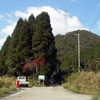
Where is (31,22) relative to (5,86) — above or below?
above

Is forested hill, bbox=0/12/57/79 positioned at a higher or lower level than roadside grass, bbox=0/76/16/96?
higher

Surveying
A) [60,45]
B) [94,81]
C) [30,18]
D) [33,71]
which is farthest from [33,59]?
[60,45]

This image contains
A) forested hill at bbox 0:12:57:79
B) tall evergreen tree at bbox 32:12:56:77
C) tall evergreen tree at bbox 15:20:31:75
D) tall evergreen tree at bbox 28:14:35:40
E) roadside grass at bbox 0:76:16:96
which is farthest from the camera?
tall evergreen tree at bbox 28:14:35:40

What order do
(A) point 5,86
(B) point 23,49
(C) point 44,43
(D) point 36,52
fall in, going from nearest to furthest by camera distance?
(A) point 5,86, (C) point 44,43, (D) point 36,52, (B) point 23,49

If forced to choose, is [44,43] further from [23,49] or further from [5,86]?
[5,86]

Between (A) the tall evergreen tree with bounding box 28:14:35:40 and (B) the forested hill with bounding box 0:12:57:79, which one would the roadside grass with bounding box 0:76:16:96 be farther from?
(A) the tall evergreen tree with bounding box 28:14:35:40

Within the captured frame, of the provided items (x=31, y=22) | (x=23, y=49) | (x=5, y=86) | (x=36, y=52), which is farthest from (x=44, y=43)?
(x=5, y=86)

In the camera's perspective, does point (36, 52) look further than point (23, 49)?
No

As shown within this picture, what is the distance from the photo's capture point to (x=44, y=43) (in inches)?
1375

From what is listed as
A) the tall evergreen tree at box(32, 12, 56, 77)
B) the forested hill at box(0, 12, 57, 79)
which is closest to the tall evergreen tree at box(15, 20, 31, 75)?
the forested hill at box(0, 12, 57, 79)

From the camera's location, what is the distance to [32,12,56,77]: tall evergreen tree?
112 feet

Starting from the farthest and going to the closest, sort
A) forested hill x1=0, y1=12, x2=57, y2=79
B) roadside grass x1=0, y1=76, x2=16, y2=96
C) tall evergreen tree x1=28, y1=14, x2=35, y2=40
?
tall evergreen tree x1=28, y1=14, x2=35, y2=40
forested hill x1=0, y1=12, x2=57, y2=79
roadside grass x1=0, y1=76, x2=16, y2=96

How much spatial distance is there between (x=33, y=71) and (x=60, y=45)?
2911 inches

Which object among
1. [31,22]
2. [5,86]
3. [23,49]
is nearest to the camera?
[5,86]
